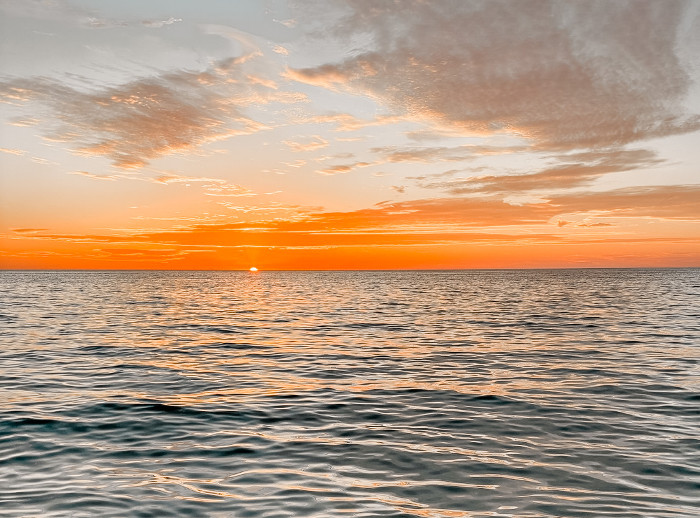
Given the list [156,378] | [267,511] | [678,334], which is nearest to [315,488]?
[267,511]

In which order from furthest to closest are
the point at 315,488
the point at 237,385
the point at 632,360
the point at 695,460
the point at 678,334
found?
1. the point at 678,334
2. the point at 632,360
3. the point at 237,385
4. the point at 695,460
5. the point at 315,488

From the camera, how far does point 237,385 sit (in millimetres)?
21141

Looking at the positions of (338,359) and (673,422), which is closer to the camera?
(673,422)

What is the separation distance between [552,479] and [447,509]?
101 inches

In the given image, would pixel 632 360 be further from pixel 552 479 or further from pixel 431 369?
pixel 552 479

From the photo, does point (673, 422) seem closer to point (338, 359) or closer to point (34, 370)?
point (338, 359)

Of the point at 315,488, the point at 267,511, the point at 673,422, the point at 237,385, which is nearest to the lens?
the point at 267,511

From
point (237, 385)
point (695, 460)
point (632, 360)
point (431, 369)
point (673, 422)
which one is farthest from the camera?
point (632, 360)

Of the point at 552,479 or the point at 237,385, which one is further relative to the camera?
the point at 237,385

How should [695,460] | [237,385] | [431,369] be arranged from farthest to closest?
[431,369] < [237,385] < [695,460]

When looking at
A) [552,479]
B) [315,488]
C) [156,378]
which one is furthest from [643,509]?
[156,378]

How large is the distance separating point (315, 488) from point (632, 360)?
2094 cm

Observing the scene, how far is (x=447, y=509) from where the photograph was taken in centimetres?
982

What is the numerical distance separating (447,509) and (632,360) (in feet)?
66.7
